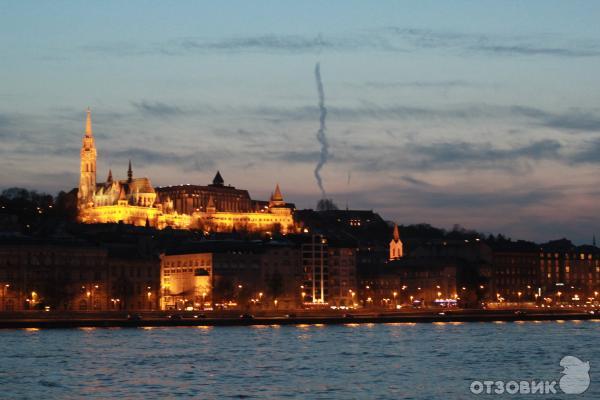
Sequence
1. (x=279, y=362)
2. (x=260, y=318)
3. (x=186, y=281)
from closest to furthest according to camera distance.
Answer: (x=279, y=362) < (x=260, y=318) < (x=186, y=281)

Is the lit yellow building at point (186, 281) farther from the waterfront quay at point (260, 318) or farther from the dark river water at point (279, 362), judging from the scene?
the dark river water at point (279, 362)

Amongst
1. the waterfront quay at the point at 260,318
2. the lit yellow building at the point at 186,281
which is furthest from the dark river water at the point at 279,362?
the lit yellow building at the point at 186,281

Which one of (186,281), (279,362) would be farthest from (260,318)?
(279,362)

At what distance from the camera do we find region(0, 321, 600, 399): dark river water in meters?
51.4

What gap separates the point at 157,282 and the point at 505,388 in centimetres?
8757

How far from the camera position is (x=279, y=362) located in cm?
6425

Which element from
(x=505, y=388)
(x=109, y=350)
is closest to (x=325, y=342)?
(x=109, y=350)

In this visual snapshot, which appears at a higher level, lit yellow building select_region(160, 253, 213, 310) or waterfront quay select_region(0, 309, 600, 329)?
lit yellow building select_region(160, 253, 213, 310)

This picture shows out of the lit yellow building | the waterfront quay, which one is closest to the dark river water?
the waterfront quay

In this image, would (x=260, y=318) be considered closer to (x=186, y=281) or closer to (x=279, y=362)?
(x=186, y=281)

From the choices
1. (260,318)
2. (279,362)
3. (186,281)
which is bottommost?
(279,362)

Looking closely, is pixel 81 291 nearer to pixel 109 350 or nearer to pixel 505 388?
pixel 109 350

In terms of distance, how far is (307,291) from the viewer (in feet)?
475

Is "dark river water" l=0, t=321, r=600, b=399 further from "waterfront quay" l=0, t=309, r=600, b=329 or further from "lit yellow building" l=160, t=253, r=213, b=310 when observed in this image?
"lit yellow building" l=160, t=253, r=213, b=310
